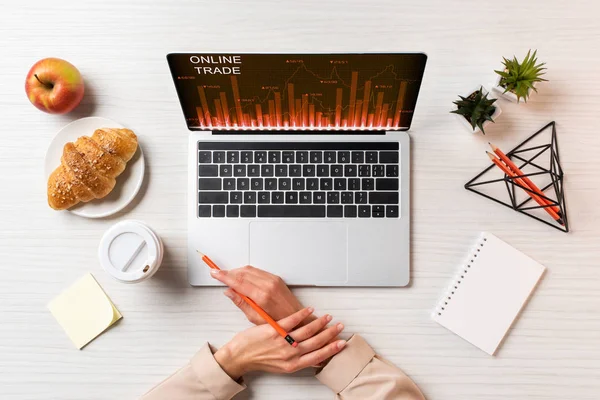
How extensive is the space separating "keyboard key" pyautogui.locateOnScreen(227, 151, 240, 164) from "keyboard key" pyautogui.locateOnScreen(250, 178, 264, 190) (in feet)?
0.15

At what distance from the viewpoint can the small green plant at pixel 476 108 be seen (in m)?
0.87

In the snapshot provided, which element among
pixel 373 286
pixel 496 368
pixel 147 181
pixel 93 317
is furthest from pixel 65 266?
pixel 496 368

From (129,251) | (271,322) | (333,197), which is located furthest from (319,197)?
(129,251)

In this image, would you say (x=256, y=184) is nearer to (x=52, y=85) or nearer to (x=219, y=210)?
(x=219, y=210)

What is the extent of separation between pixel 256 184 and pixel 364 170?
0.20 m

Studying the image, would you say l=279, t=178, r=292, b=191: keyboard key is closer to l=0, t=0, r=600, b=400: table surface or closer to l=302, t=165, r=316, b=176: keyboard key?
l=302, t=165, r=316, b=176: keyboard key

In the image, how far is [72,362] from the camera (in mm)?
912

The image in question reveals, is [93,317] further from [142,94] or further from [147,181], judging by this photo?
[142,94]

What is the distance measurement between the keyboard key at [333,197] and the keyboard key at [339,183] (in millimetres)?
11

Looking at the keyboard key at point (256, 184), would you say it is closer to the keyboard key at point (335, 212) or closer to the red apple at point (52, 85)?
the keyboard key at point (335, 212)

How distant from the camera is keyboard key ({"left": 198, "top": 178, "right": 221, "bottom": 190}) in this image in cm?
90

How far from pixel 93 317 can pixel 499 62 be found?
89 centimetres

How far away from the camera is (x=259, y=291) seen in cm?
86

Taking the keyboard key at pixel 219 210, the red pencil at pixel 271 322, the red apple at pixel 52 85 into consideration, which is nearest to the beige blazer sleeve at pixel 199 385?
the red pencil at pixel 271 322
